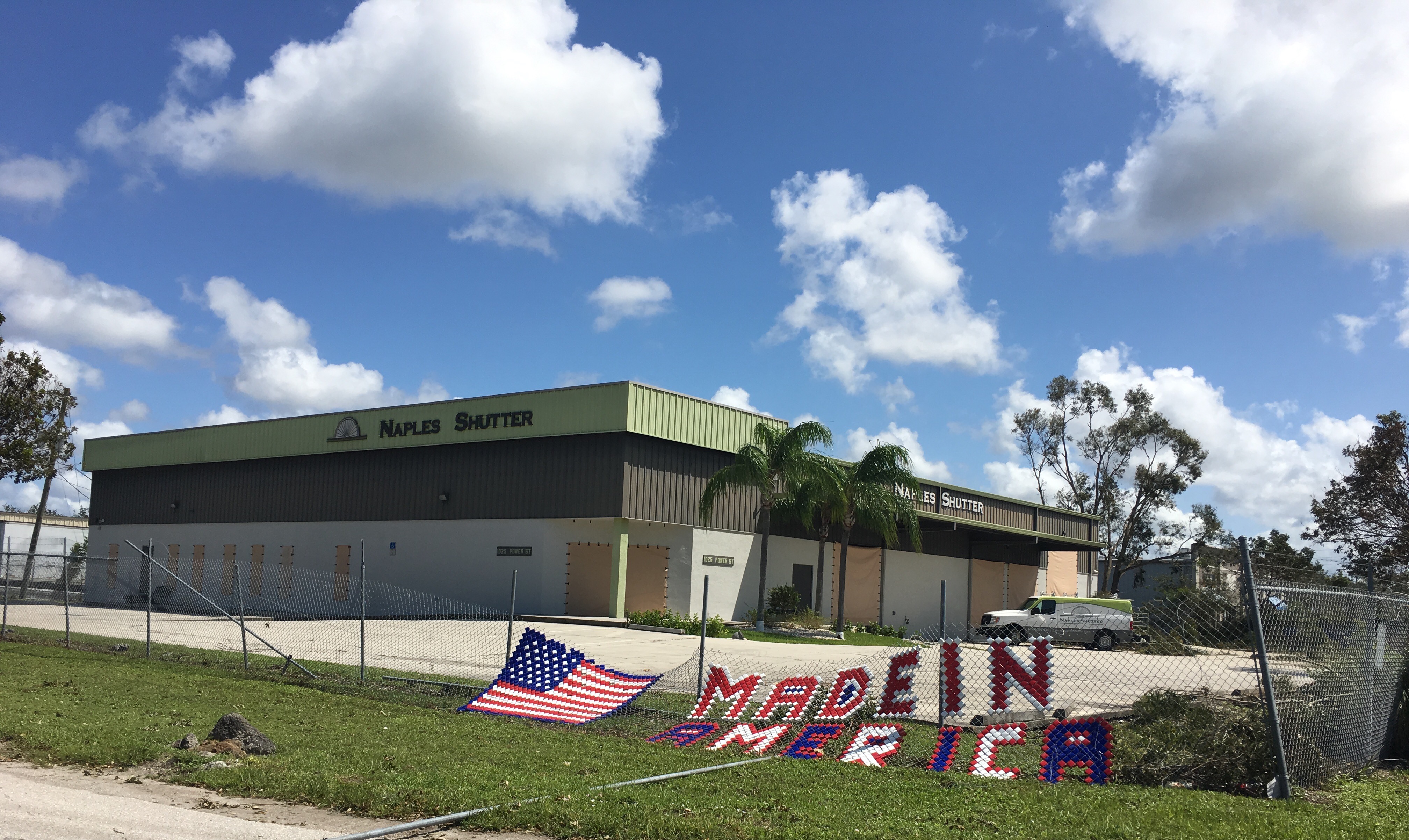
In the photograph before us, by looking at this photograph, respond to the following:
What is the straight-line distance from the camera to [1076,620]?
3278 cm

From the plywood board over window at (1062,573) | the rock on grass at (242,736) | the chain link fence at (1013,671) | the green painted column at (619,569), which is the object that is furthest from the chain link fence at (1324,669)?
the plywood board over window at (1062,573)

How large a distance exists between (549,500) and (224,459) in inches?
706

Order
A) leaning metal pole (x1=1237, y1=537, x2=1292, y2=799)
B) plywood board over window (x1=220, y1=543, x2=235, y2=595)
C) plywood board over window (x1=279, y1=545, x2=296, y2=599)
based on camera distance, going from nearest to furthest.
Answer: leaning metal pole (x1=1237, y1=537, x2=1292, y2=799) → plywood board over window (x1=220, y1=543, x2=235, y2=595) → plywood board over window (x1=279, y1=545, x2=296, y2=599)

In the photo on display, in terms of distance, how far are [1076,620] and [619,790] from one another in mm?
28251

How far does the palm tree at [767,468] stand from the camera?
3134 cm

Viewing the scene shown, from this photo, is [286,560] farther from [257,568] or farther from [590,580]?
[590,580]

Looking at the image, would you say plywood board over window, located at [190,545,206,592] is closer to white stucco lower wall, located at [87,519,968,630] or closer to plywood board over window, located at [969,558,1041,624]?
white stucco lower wall, located at [87,519,968,630]

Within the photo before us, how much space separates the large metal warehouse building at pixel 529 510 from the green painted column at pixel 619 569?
0.06 m

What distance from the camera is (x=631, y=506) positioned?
105 ft

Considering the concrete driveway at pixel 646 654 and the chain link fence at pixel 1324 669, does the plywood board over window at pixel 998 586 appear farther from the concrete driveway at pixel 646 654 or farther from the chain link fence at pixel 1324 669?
the chain link fence at pixel 1324 669

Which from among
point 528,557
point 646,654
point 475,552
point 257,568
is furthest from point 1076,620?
point 257,568

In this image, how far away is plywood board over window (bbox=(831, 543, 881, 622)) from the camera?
40031 mm

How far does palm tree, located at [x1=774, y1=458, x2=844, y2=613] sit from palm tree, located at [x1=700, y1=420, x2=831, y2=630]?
29 centimetres

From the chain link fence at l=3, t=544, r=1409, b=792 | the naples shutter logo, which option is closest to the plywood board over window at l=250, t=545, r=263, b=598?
the chain link fence at l=3, t=544, r=1409, b=792
